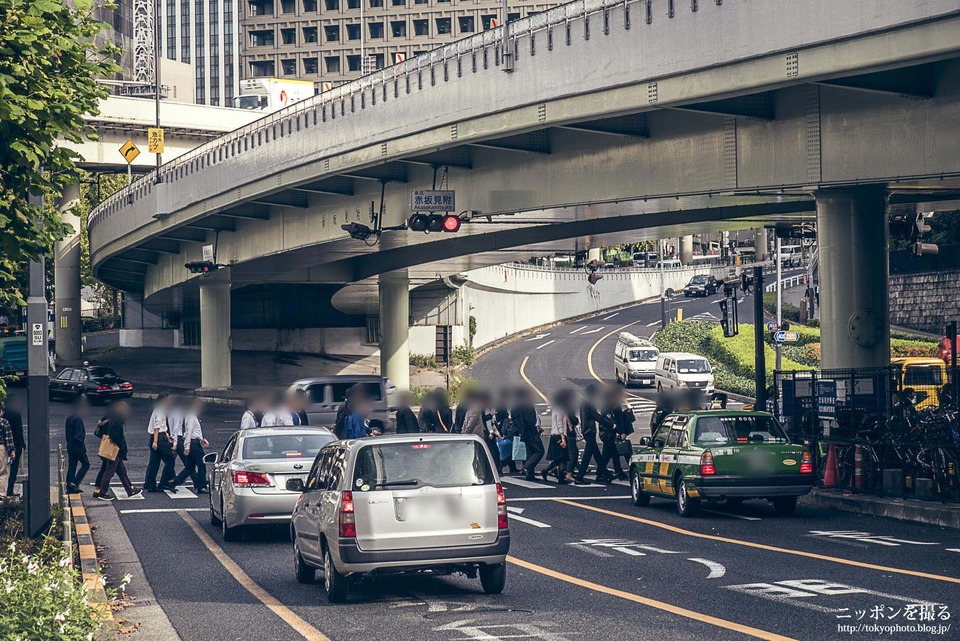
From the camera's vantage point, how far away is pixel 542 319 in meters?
89.7

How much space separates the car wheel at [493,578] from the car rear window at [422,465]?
82 cm

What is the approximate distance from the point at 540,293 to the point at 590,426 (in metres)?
64.6

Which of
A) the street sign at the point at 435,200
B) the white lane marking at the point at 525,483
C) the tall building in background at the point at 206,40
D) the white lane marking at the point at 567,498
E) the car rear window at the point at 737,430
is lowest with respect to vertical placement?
the white lane marking at the point at 525,483

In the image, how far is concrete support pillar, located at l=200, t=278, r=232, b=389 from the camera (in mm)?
55656

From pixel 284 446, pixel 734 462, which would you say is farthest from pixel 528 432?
pixel 284 446

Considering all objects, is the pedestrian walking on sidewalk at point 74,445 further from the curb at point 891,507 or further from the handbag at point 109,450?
the curb at point 891,507

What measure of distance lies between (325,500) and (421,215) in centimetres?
1731

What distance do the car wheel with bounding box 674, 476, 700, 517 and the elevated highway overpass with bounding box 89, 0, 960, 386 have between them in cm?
603

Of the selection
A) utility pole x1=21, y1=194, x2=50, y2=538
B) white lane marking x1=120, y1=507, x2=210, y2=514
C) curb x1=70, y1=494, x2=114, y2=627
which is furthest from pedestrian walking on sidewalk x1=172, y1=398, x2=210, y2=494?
utility pole x1=21, y1=194, x2=50, y2=538

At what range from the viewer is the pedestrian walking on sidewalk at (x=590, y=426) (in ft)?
78.0

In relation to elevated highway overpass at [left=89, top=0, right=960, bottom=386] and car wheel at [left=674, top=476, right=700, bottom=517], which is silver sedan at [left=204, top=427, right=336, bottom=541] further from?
elevated highway overpass at [left=89, top=0, right=960, bottom=386]

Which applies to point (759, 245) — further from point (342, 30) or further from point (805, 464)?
point (342, 30)

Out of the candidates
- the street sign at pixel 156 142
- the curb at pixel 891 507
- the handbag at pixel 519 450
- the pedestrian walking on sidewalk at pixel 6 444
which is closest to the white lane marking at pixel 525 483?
the handbag at pixel 519 450

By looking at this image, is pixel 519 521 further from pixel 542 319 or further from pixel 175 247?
pixel 542 319
